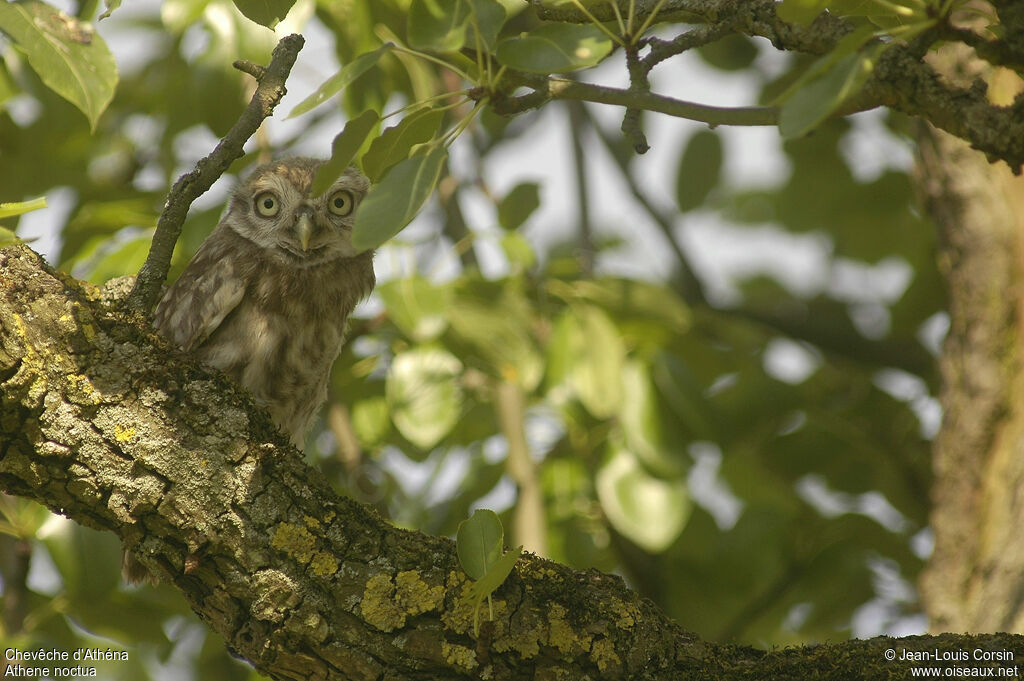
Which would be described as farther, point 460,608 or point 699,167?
point 699,167

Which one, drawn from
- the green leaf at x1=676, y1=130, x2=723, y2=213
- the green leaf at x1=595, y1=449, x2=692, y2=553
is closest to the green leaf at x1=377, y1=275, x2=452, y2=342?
the green leaf at x1=595, y1=449, x2=692, y2=553

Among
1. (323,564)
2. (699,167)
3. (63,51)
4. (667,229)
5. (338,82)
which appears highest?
(63,51)

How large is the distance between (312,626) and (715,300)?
4231mm

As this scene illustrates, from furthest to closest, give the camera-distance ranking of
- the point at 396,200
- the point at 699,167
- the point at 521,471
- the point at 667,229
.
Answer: the point at 667,229 → the point at 699,167 → the point at 521,471 → the point at 396,200

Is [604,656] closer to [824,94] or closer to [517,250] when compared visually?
[824,94]

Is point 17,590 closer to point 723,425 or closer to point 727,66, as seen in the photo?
point 723,425

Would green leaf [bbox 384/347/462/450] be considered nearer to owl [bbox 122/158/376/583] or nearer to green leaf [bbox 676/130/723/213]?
owl [bbox 122/158/376/583]

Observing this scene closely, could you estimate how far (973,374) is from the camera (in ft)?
14.4

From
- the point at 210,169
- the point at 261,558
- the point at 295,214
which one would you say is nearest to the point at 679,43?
the point at 210,169

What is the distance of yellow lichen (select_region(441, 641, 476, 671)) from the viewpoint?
2246 millimetres

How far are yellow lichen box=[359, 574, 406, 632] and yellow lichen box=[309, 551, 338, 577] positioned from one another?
3.4 inches

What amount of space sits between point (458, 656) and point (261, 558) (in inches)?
18.9

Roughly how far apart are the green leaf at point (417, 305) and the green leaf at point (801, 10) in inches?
90.0

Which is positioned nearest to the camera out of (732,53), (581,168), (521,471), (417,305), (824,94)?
(824,94)
